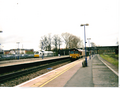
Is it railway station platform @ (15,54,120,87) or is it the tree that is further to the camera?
the tree

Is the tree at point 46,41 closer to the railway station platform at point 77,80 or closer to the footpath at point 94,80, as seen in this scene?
the railway station platform at point 77,80

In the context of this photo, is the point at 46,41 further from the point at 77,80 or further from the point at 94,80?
the point at 94,80

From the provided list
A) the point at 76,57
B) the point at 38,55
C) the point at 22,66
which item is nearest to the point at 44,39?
the point at 38,55

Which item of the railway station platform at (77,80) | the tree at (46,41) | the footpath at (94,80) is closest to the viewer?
the footpath at (94,80)

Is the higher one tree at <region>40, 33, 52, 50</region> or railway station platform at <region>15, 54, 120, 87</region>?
tree at <region>40, 33, 52, 50</region>

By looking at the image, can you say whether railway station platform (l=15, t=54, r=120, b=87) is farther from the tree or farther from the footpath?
the tree

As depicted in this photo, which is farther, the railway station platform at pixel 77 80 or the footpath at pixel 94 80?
the railway station platform at pixel 77 80

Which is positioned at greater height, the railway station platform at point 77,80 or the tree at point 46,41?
the tree at point 46,41

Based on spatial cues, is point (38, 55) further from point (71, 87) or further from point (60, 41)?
point (71, 87)

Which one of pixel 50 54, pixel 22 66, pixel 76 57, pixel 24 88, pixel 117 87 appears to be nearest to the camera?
pixel 117 87

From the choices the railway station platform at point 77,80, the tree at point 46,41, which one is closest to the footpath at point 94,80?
the railway station platform at point 77,80

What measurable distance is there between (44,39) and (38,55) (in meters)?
7.43

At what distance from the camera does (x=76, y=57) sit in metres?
29.5

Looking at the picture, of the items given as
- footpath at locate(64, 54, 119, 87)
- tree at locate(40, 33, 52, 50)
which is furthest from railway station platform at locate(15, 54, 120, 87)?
tree at locate(40, 33, 52, 50)
